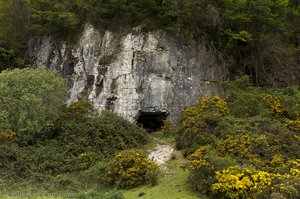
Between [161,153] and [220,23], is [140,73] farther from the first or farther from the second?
[220,23]

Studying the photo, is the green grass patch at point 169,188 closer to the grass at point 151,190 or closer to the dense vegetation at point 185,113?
the grass at point 151,190

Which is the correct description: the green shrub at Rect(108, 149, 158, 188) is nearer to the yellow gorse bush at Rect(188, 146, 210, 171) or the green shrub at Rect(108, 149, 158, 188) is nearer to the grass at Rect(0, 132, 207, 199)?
the grass at Rect(0, 132, 207, 199)

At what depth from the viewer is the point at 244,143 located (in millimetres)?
17688

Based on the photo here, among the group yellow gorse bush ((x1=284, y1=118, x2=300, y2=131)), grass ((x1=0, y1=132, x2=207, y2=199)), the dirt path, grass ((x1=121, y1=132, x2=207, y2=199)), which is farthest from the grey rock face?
yellow gorse bush ((x1=284, y1=118, x2=300, y2=131))

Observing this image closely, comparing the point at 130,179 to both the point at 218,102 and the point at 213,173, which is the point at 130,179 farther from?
the point at 218,102

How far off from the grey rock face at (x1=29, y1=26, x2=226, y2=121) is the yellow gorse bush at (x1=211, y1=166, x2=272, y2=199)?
10.7 meters

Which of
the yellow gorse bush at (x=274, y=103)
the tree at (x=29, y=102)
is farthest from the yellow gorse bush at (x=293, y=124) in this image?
the tree at (x=29, y=102)

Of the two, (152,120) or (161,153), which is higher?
(152,120)

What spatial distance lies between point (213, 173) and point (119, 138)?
7.40 metres

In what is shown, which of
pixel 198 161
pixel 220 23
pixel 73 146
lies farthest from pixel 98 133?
pixel 220 23

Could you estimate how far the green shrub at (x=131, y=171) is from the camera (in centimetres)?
1722

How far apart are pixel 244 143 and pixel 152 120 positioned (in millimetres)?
9915

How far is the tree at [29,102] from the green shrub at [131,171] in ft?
17.3

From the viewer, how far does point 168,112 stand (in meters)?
25.3
